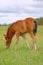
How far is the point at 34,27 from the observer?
1263 centimetres

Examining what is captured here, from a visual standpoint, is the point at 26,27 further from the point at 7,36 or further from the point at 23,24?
the point at 7,36

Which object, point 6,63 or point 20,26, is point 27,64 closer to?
point 6,63

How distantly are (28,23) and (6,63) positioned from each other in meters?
5.55

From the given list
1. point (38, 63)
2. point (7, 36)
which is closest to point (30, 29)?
point (7, 36)

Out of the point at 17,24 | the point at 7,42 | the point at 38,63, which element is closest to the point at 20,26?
the point at 17,24

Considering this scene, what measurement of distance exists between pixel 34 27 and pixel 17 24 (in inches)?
36.6

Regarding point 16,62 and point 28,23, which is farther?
point 28,23

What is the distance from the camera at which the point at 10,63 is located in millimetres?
7316

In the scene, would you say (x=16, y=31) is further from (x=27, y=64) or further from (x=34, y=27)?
(x=27, y=64)

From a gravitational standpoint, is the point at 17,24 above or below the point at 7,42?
above

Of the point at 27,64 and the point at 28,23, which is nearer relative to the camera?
the point at 27,64

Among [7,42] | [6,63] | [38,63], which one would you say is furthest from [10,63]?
[7,42]

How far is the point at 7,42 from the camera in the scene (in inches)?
493

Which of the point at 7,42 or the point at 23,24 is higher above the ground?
the point at 23,24
